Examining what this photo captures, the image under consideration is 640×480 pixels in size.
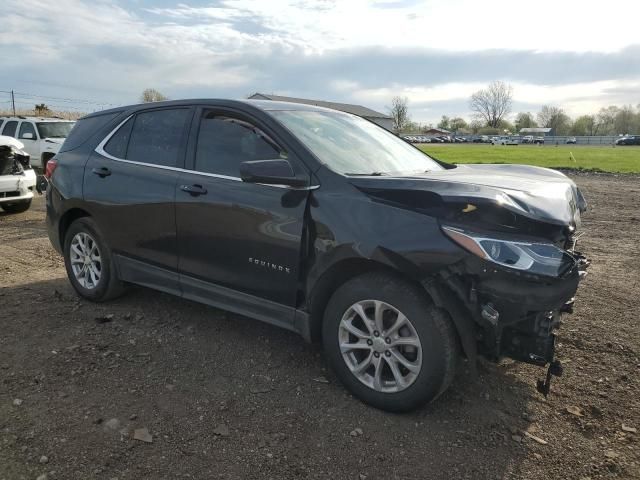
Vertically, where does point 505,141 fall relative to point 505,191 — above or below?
above

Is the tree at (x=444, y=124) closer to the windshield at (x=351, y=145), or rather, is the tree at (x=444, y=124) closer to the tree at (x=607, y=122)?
the tree at (x=607, y=122)

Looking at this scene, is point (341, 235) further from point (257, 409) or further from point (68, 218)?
point (68, 218)

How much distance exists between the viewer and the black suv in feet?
9.16

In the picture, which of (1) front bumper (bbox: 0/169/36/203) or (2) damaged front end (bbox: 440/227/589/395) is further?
(1) front bumper (bbox: 0/169/36/203)

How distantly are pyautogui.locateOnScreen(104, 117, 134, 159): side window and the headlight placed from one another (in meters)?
3.10

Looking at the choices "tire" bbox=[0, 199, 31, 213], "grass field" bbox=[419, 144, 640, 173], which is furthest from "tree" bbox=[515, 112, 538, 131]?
"tire" bbox=[0, 199, 31, 213]

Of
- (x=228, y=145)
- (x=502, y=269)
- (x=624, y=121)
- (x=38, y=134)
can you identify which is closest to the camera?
(x=502, y=269)

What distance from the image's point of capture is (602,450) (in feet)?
9.27

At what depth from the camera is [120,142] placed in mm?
4633

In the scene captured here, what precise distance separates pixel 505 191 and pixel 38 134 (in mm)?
16051

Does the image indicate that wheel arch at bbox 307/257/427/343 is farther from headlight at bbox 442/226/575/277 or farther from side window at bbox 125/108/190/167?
side window at bbox 125/108/190/167

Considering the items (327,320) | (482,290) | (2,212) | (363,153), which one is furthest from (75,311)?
(2,212)

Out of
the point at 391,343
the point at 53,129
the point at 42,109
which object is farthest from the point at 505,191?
the point at 42,109

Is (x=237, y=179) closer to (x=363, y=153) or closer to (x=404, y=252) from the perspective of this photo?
(x=363, y=153)
